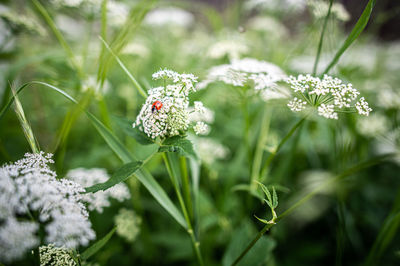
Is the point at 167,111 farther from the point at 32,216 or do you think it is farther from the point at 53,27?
the point at 53,27

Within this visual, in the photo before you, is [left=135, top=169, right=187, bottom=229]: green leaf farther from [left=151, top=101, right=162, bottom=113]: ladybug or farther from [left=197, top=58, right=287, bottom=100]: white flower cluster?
[left=197, top=58, right=287, bottom=100]: white flower cluster

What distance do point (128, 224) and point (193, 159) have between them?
2.71 ft

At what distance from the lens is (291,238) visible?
6.08 ft

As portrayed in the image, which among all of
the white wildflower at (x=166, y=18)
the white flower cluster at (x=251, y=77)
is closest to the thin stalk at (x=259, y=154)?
the white flower cluster at (x=251, y=77)

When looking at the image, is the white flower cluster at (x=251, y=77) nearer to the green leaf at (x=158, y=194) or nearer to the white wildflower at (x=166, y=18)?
the green leaf at (x=158, y=194)

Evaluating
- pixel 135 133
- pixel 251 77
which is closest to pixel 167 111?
pixel 135 133

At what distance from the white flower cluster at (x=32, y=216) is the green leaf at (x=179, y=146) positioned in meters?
0.33

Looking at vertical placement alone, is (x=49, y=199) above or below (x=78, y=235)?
above

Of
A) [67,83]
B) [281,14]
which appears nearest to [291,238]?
[67,83]

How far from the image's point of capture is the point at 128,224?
1.45 metres

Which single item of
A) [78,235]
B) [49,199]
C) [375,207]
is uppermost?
[49,199]

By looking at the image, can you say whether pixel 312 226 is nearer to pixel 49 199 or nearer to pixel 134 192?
pixel 134 192

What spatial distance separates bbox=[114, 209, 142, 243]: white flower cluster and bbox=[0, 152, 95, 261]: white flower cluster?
72 centimetres

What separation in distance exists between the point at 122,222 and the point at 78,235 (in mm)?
755
